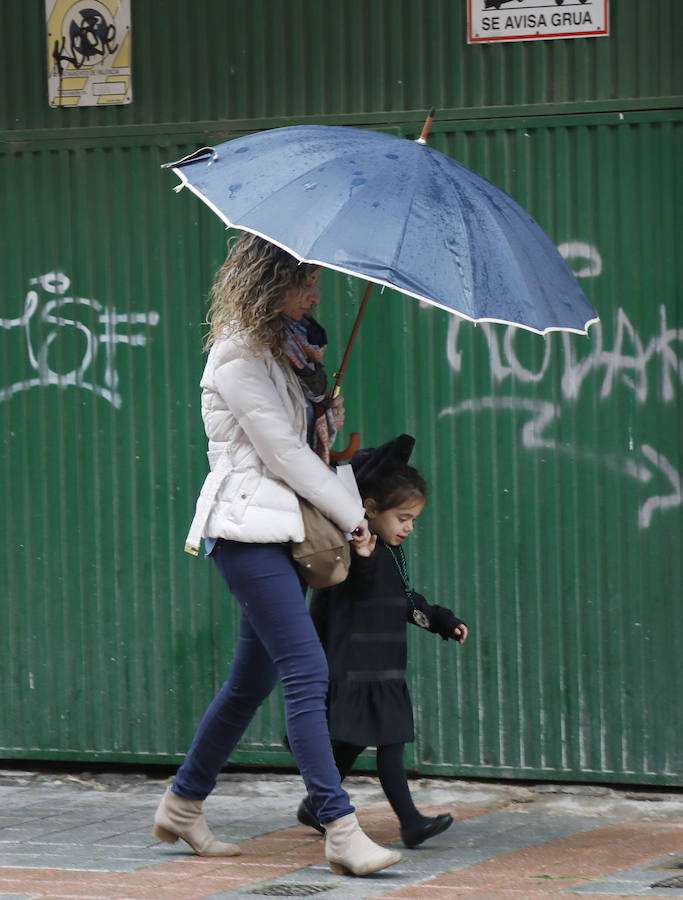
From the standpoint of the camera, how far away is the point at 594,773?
5855 millimetres

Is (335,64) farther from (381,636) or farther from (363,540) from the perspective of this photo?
(381,636)

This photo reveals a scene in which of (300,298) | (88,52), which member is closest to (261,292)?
(300,298)

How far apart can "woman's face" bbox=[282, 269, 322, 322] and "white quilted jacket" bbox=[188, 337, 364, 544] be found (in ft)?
0.51

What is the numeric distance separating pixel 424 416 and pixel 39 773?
88.2 inches

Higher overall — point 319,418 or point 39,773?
point 319,418

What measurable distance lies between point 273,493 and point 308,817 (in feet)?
4.11

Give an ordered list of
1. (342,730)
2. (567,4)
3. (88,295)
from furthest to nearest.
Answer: (88,295)
(567,4)
(342,730)

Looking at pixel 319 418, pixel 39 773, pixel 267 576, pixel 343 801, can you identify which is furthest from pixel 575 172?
pixel 39 773

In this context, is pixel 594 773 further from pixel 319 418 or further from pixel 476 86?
pixel 476 86

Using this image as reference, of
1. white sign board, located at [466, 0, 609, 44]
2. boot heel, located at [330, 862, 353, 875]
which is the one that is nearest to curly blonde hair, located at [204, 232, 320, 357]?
boot heel, located at [330, 862, 353, 875]

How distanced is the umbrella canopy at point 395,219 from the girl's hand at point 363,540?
0.93 meters

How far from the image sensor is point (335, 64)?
6.02 meters

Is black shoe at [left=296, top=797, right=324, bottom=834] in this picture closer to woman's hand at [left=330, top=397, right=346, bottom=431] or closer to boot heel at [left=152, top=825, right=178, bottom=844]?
boot heel at [left=152, top=825, right=178, bottom=844]

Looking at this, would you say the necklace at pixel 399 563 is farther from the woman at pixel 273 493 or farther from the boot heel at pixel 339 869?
the boot heel at pixel 339 869
